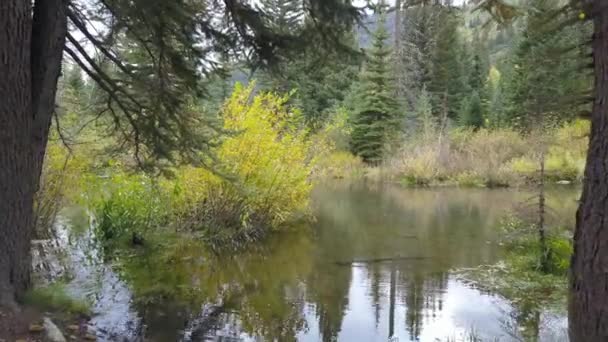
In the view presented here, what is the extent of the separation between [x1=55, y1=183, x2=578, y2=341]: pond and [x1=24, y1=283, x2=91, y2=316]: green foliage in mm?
243

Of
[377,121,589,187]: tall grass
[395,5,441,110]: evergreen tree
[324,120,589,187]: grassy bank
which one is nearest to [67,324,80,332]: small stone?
[324,120,589,187]: grassy bank

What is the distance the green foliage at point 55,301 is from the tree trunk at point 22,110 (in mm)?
110

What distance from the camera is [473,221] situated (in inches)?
505

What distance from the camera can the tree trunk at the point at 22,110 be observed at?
3.79m

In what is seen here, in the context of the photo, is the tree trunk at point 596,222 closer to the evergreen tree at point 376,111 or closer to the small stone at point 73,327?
the small stone at point 73,327

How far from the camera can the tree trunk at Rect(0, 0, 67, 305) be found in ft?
12.4

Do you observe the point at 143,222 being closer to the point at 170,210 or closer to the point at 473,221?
the point at 170,210

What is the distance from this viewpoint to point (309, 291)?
23.0 feet

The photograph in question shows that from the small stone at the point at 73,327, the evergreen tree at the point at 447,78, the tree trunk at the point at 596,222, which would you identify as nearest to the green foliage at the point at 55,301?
the small stone at the point at 73,327

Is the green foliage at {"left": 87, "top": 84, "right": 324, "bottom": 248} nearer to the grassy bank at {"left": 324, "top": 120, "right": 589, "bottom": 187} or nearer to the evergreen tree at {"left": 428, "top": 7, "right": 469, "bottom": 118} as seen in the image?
the grassy bank at {"left": 324, "top": 120, "right": 589, "bottom": 187}

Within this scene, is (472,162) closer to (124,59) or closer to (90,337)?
(124,59)

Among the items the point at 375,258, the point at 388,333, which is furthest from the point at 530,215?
the point at 388,333

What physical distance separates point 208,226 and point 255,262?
60.2 inches

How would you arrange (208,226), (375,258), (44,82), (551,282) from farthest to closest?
1. (208,226)
2. (375,258)
3. (551,282)
4. (44,82)
